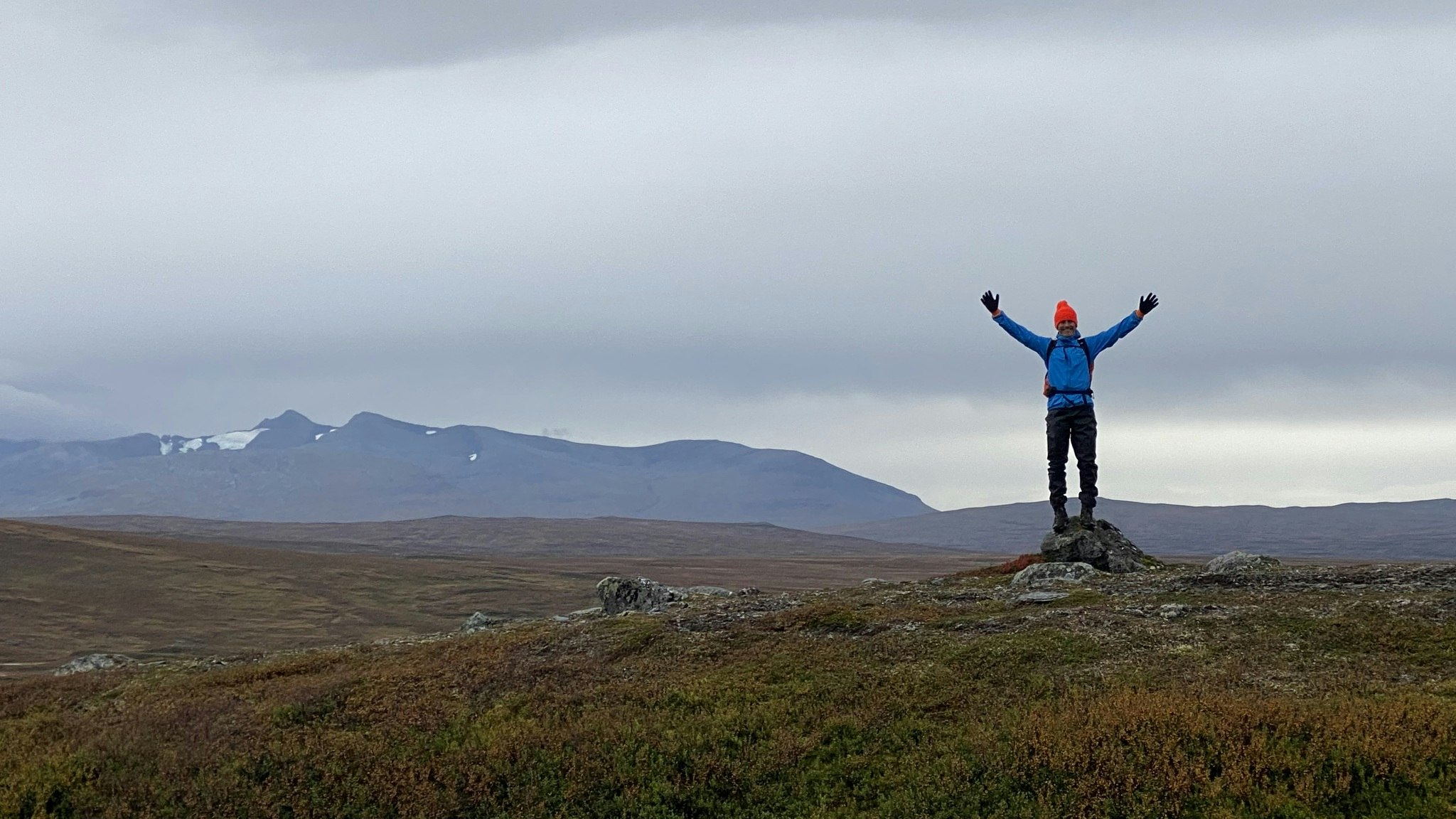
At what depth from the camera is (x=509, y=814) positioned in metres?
11.6

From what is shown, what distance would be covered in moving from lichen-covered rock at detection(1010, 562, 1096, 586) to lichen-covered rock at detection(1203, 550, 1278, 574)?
2.57m

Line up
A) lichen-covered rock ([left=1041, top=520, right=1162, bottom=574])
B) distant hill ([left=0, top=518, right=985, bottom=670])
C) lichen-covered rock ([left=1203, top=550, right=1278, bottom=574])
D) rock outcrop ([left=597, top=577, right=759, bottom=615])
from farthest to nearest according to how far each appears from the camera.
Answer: distant hill ([left=0, top=518, right=985, bottom=670]) → rock outcrop ([left=597, top=577, right=759, bottom=615]) → lichen-covered rock ([left=1041, top=520, right=1162, bottom=574]) → lichen-covered rock ([left=1203, top=550, right=1278, bottom=574])

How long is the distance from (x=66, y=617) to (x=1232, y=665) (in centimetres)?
9345

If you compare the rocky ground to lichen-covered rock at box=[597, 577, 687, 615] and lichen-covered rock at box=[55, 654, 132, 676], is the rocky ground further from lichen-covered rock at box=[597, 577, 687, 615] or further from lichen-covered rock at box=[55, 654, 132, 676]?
lichen-covered rock at box=[597, 577, 687, 615]

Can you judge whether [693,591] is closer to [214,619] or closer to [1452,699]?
[1452,699]

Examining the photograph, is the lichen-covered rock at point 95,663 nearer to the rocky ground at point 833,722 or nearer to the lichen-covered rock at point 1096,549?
the rocky ground at point 833,722

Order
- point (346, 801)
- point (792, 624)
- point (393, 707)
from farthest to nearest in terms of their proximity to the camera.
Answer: point (792, 624), point (393, 707), point (346, 801)

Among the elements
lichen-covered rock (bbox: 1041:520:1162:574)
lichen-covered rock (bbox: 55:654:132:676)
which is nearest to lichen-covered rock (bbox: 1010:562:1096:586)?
lichen-covered rock (bbox: 1041:520:1162:574)

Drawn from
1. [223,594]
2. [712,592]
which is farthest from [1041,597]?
[223,594]

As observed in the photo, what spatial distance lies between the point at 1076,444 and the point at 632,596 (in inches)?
471

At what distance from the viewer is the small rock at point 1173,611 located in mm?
17011

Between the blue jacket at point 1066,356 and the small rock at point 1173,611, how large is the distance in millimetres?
8223

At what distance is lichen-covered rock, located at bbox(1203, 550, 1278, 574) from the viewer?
853 inches

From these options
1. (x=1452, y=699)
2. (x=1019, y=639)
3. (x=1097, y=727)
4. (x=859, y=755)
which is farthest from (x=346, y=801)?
(x=1452, y=699)
